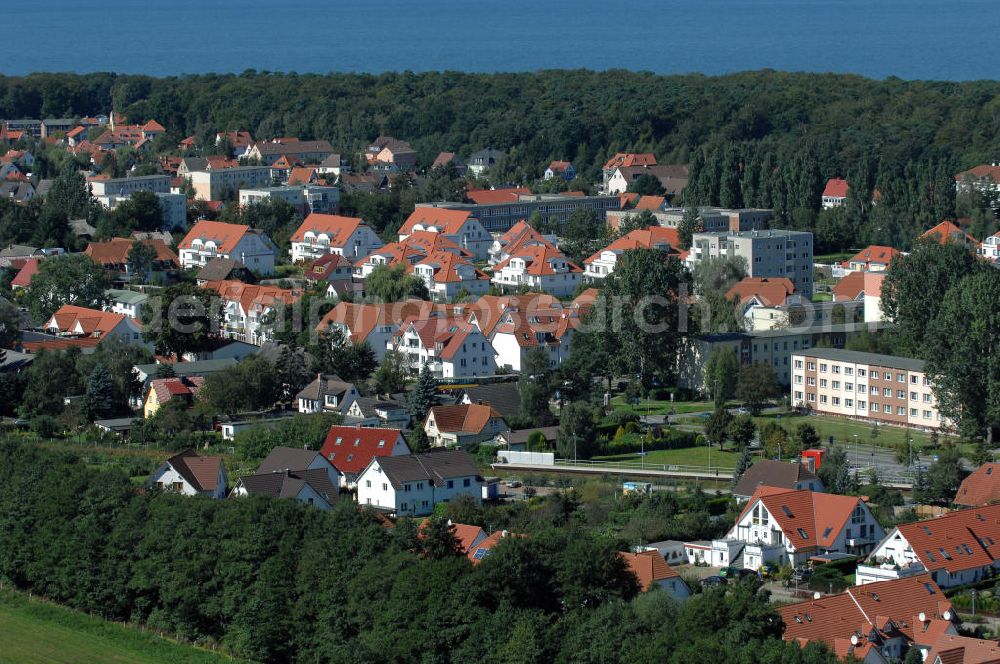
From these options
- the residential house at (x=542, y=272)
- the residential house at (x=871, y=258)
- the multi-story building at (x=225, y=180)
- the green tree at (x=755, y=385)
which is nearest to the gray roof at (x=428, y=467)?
the green tree at (x=755, y=385)

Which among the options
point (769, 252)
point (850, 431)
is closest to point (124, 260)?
point (769, 252)

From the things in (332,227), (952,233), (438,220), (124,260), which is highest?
(438,220)

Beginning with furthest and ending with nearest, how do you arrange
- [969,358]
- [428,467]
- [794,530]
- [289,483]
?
[969,358], [428,467], [289,483], [794,530]

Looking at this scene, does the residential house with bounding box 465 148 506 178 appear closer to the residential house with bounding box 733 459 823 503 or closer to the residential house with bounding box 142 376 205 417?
the residential house with bounding box 142 376 205 417

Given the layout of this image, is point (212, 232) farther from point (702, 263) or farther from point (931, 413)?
point (931, 413)

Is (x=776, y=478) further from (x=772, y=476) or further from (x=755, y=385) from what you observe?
(x=755, y=385)

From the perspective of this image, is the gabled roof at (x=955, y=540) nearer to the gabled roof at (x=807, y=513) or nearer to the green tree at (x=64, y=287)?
the gabled roof at (x=807, y=513)

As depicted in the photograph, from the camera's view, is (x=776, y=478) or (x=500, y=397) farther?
(x=500, y=397)
